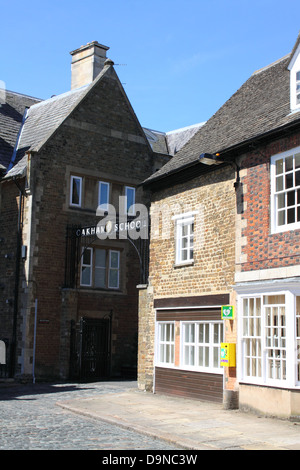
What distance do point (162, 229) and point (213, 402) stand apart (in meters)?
5.42

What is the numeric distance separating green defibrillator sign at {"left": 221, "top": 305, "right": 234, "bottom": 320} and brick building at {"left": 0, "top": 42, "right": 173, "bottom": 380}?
664cm

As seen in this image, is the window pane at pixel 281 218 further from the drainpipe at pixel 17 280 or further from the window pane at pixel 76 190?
the drainpipe at pixel 17 280

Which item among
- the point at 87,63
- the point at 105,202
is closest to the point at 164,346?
the point at 105,202

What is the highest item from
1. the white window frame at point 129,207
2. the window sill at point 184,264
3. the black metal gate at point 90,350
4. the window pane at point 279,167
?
the white window frame at point 129,207

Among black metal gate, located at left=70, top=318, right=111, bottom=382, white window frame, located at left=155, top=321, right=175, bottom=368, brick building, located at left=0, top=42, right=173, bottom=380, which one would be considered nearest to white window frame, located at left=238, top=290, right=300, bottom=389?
white window frame, located at left=155, top=321, right=175, bottom=368

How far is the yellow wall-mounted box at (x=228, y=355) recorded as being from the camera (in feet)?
45.9

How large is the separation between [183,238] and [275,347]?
4987 millimetres

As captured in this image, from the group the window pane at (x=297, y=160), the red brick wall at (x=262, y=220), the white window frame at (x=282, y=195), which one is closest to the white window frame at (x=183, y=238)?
the red brick wall at (x=262, y=220)

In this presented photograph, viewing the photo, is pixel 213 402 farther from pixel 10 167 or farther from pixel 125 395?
pixel 10 167

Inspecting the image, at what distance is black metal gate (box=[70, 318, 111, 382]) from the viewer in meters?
→ 21.7

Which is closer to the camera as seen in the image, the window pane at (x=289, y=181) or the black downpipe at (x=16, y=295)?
the window pane at (x=289, y=181)

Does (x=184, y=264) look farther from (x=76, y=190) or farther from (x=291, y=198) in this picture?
(x=76, y=190)

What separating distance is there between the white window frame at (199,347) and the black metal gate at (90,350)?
616 cm

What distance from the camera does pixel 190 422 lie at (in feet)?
38.9
